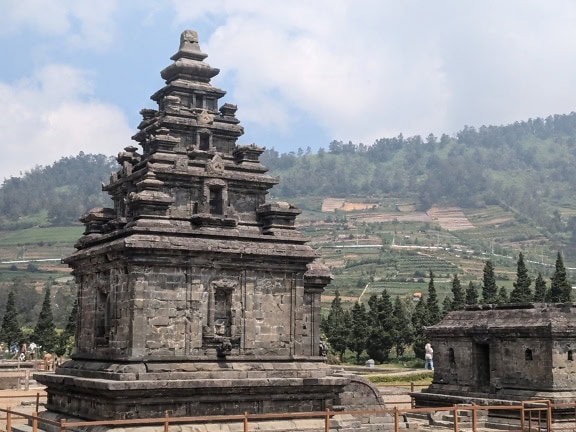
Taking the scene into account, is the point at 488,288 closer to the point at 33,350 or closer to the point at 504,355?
the point at 504,355

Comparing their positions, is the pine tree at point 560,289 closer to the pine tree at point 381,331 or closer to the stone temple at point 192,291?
the pine tree at point 381,331

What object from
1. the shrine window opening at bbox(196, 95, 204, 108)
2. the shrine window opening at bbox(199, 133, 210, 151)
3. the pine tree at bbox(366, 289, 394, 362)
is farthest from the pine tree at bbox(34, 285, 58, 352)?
the shrine window opening at bbox(199, 133, 210, 151)

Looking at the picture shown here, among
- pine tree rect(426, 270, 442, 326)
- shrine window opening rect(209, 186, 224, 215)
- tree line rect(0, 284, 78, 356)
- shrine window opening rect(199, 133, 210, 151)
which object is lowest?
tree line rect(0, 284, 78, 356)

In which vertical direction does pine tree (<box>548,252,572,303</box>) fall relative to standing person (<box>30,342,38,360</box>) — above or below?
above

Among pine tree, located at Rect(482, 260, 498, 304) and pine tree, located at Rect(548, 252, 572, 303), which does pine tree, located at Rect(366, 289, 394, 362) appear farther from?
pine tree, located at Rect(548, 252, 572, 303)

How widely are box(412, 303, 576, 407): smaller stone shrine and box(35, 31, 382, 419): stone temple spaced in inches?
262

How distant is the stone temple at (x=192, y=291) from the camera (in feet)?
69.2

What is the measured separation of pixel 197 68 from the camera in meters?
26.5

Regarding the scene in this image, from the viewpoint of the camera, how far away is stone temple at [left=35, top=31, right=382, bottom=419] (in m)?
21.1

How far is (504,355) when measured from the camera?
30641mm

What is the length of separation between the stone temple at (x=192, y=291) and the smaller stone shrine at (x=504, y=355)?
6645 mm

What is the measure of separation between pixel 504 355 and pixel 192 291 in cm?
1421

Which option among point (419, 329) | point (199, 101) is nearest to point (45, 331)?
point (419, 329)

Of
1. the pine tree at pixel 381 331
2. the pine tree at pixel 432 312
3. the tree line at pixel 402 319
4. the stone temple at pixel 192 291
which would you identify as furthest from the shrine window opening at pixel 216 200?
the pine tree at pixel 381 331
